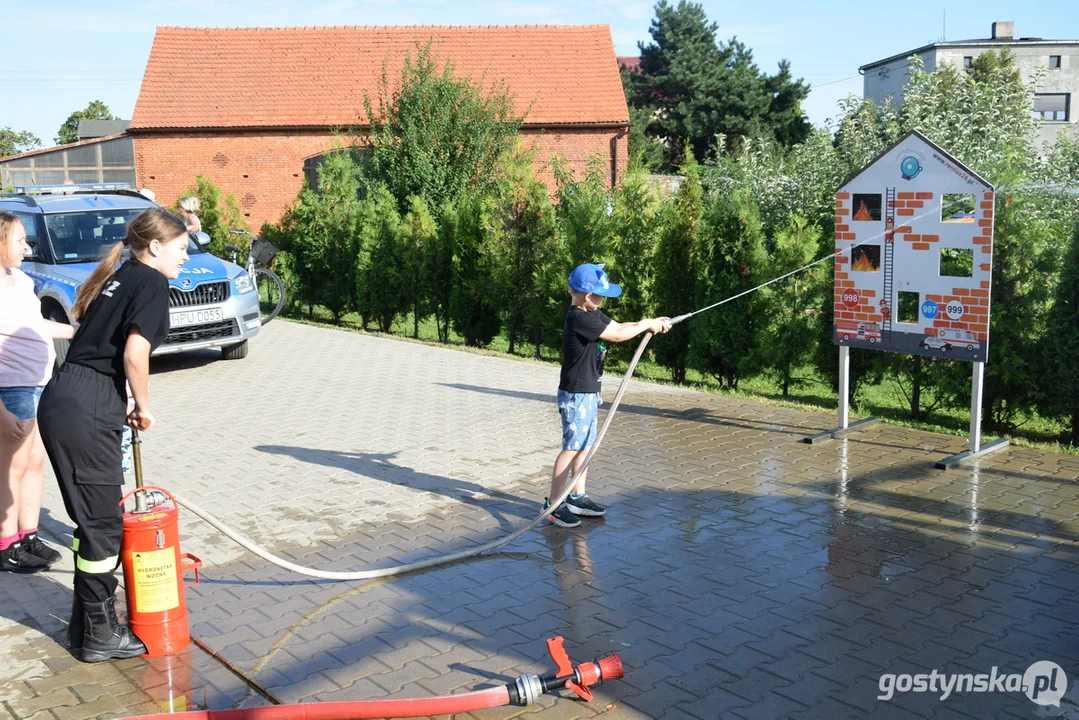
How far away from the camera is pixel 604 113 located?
106 feet

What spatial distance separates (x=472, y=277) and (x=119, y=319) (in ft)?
36.4

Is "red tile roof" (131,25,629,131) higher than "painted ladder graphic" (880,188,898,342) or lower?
higher

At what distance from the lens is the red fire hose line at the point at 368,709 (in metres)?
3.81

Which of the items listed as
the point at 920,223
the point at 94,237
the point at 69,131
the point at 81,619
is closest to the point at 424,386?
the point at 94,237

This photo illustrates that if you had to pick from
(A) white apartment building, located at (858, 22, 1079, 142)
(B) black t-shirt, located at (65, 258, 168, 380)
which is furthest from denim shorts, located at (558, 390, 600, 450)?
(A) white apartment building, located at (858, 22, 1079, 142)

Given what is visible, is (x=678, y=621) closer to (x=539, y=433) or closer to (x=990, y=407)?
(x=539, y=433)

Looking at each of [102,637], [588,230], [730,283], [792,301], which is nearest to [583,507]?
[102,637]

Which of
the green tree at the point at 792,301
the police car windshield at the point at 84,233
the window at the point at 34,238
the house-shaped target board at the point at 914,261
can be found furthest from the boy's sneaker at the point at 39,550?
the green tree at the point at 792,301

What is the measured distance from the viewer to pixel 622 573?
5488mm

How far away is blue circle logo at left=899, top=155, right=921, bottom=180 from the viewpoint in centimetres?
773

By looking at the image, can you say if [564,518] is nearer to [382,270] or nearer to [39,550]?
[39,550]

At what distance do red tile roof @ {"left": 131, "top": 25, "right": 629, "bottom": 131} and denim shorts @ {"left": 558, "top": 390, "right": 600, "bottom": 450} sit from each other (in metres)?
26.8

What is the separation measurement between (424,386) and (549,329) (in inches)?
114

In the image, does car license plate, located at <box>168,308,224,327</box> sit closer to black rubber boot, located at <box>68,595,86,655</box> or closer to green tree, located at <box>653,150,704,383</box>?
green tree, located at <box>653,150,704,383</box>
